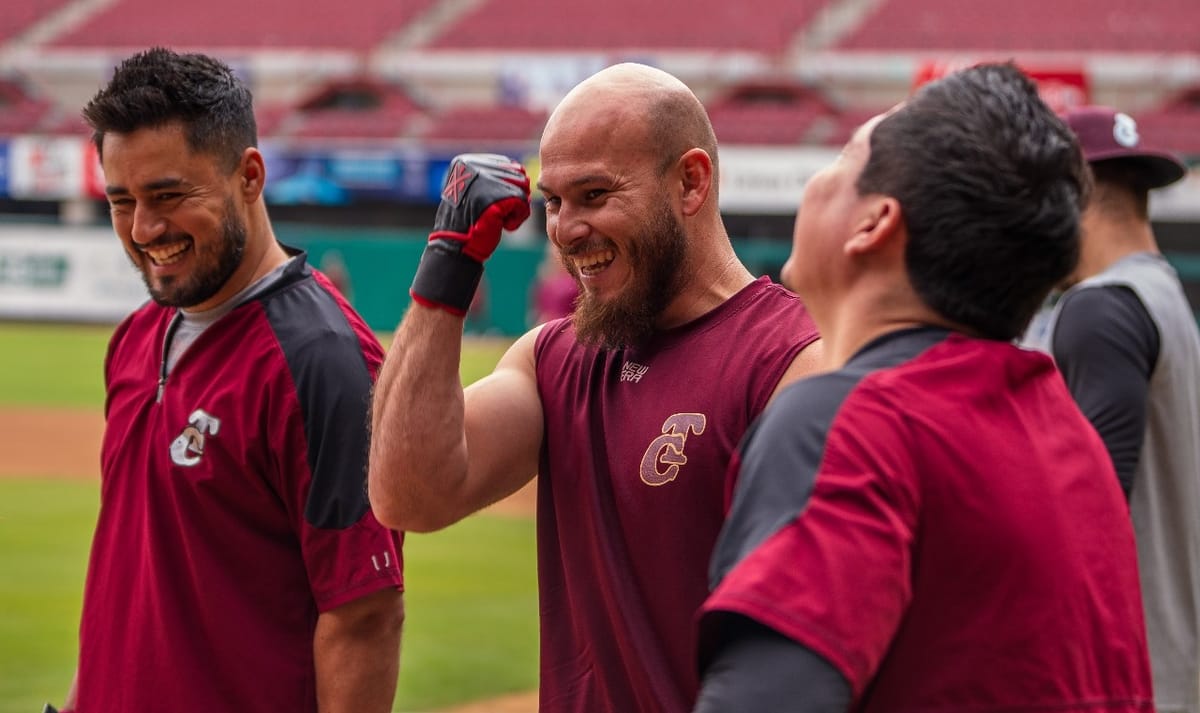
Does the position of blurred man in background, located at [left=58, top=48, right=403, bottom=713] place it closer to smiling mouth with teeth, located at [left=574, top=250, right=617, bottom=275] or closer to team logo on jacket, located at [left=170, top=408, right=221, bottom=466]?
team logo on jacket, located at [left=170, top=408, right=221, bottom=466]

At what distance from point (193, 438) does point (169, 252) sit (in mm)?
464

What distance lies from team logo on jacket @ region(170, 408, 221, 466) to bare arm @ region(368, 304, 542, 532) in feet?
1.79

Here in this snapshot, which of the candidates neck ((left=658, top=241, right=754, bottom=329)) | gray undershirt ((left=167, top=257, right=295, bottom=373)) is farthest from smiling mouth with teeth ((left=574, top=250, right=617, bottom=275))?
gray undershirt ((left=167, top=257, right=295, bottom=373))

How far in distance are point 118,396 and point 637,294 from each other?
1291 millimetres

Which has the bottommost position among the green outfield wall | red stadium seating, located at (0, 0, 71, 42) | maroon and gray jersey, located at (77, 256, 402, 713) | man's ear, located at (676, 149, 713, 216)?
the green outfield wall

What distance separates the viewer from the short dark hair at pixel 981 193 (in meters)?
1.76

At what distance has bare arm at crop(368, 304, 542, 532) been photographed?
259cm

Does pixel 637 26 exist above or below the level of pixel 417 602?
above

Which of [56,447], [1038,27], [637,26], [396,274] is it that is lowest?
[56,447]

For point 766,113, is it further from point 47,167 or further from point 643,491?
point 643,491

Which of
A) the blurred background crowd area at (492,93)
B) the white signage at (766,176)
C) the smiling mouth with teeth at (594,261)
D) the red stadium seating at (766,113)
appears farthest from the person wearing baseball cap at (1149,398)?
the red stadium seating at (766,113)

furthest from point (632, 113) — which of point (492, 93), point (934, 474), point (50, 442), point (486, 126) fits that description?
point (492, 93)

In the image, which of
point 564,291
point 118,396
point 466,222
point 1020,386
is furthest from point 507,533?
point 1020,386

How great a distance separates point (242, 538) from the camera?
3051 mm
